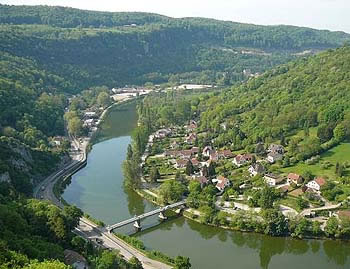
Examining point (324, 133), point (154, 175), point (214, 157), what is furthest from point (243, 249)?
point (324, 133)

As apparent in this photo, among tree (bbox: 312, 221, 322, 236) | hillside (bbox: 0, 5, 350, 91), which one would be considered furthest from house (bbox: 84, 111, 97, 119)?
tree (bbox: 312, 221, 322, 236)

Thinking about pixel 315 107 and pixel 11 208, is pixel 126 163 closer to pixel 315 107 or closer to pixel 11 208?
pixel 11 208

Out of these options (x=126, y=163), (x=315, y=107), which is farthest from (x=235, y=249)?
(x=315, y=107)

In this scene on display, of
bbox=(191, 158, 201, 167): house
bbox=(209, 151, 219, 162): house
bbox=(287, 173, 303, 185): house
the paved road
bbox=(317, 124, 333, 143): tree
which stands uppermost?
bbox=(317, 124, 333, 143): tree

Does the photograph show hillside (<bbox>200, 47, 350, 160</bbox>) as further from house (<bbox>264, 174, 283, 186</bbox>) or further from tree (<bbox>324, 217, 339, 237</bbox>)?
tree (<bbox>324, 217, 339, 237</bbox>)

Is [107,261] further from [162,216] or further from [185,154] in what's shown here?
[185,154]

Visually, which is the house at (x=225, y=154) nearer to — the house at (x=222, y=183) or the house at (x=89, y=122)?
the house at (x=222, y=183)
